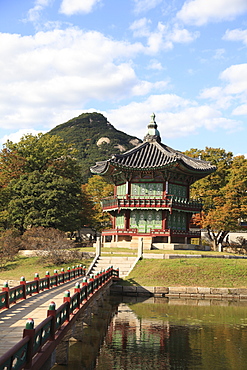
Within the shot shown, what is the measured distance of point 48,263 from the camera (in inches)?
1570

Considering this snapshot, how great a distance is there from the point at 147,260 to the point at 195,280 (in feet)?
18.6

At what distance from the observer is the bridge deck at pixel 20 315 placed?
12508 millimetres

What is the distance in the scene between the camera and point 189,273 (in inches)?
1389

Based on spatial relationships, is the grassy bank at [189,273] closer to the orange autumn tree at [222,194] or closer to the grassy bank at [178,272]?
the grassy bank at [178,272]

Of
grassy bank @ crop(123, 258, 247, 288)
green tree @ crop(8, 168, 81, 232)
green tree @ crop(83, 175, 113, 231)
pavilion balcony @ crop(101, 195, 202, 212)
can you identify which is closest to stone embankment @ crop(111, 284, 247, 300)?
grassy bank @ crop(123, 258, 247, 288)

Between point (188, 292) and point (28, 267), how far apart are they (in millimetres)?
15985

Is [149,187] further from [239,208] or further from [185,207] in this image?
[239,208]

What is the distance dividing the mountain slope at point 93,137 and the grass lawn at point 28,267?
88193 mm

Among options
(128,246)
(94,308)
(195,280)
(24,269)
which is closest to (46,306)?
(94,308)

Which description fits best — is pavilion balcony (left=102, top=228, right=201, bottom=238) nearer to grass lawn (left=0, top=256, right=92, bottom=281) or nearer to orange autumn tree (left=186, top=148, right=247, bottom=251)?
orange autumn tree (left=186, top=148, right=247, bottom=251)

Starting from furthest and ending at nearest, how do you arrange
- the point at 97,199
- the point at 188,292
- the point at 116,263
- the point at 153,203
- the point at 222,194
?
Result: 1. the point at 97,199
2. the point at 222,194
3. the point at 153,203
4. the point at 116,263
5. the point at 188,292

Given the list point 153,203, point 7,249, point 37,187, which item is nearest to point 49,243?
point 7,249

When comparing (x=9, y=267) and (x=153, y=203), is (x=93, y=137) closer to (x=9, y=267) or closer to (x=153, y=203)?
(x=153, y=203)

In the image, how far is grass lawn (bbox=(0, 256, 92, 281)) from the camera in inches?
1443
